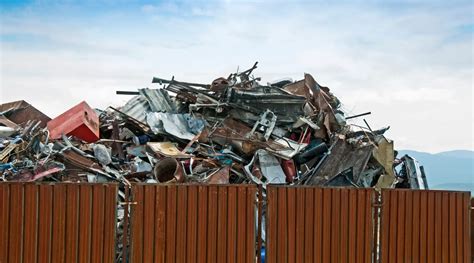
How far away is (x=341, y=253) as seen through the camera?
684 centimetres

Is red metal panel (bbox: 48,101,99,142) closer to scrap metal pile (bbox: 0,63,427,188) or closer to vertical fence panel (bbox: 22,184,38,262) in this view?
scrap metal pile (bbox: 0,63,427,188)

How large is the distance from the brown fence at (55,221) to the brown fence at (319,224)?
2291 mm

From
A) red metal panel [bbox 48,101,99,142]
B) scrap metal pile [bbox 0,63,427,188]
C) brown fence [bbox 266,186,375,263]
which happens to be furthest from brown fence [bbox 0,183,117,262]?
red metal panel [bbox 48,101,99,142]

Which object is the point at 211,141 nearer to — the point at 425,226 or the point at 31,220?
the point at 31,220

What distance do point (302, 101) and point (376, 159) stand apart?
228 cm

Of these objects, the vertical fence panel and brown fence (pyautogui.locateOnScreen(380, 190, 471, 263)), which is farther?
brown fence (pyautogui.locateOnScreen(380, 190, 471, 263))

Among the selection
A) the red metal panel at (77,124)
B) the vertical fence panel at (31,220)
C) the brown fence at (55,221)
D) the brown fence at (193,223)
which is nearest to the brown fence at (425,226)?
the brown fence at (193,223)

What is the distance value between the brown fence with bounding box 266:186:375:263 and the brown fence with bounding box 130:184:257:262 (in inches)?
14.6

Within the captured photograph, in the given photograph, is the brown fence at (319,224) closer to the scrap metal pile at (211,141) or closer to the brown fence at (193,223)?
the brown fence at (193,223)

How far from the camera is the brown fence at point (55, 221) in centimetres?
643

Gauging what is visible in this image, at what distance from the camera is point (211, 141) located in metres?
11.2

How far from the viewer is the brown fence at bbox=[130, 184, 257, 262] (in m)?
6.55

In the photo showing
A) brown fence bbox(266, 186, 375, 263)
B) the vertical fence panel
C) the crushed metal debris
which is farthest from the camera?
the crushed metal debris

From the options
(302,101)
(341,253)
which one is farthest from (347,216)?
(302,101)
